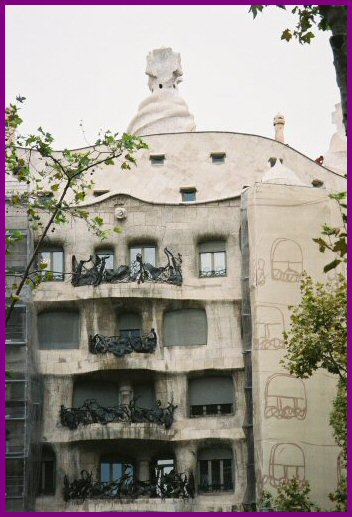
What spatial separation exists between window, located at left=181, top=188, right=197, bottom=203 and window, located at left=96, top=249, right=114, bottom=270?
3435 mm

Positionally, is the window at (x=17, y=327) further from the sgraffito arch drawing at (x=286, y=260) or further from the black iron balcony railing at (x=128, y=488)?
the sgraffito arch drawing at (x=286, y=260)

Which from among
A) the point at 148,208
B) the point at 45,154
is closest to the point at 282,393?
the point at 148,208

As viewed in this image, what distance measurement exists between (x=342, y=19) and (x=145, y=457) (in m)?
20.4

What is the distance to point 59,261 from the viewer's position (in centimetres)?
2909

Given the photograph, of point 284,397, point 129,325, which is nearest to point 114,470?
point 129,325

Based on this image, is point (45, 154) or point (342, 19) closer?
point (342, 19)

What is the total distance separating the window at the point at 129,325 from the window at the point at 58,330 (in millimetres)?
1182

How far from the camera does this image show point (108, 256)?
29078mm

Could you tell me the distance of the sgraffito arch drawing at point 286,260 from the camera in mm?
27188

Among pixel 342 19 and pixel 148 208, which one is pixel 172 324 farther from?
pixel 342 19

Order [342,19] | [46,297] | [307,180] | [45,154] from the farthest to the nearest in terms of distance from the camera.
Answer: [307,180], [46,297], [45,154], [342,19]

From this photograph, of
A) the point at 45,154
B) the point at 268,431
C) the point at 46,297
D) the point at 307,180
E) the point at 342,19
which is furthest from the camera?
the point at 307,180

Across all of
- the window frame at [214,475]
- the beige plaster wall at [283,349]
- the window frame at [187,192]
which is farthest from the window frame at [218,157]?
the window frame at [214,475]

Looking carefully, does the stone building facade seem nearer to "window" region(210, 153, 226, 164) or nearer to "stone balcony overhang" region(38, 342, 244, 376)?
"stone balcony overhang" region(38, 342, 244, 376)
